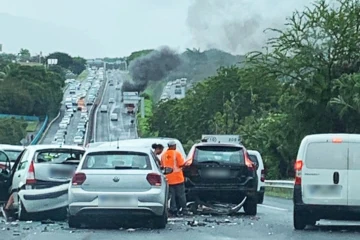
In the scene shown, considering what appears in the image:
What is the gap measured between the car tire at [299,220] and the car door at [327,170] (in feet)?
1.56

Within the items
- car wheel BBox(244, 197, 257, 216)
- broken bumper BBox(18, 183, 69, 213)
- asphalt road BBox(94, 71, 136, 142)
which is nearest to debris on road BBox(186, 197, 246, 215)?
car wheel BBox(244, 197, 257, 216)

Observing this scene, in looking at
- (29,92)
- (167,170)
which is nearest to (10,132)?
(29,92)

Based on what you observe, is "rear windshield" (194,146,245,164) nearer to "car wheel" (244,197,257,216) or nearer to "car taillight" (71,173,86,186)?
"car wheel" (244,197,257,216)

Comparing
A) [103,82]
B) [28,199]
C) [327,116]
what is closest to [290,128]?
[327,116]

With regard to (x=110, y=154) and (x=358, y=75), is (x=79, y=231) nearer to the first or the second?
(x=110, y=154)

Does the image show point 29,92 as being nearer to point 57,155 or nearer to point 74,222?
point 57,155

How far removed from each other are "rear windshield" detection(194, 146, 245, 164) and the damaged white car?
3.16 metres

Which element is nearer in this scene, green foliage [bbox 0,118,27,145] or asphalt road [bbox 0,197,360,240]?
asphalt road [bbox 0,197,360,240]

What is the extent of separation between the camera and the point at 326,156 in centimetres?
1752

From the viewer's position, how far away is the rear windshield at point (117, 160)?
691 inches

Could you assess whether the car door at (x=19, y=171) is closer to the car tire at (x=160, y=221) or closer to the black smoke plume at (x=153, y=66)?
the car tire at (x=160, y=221)

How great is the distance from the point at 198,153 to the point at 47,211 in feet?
13.4

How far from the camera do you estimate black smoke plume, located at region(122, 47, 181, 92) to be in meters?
73.6

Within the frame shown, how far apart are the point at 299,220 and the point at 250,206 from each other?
405 centimetres
